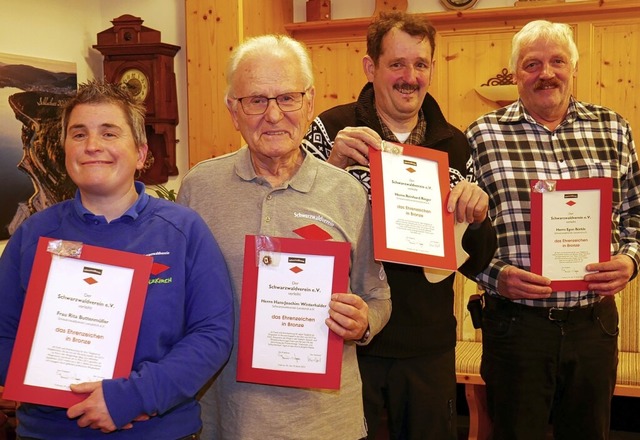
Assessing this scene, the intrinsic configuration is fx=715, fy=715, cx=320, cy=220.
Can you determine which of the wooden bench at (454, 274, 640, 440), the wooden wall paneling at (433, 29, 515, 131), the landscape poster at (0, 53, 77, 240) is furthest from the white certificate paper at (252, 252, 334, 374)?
the wooden wall paneling at (433, 29, 515, 131)

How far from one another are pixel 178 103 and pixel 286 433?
3752 millimetres

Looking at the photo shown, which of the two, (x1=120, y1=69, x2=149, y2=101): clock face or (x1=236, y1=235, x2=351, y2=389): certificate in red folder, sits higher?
(x1=120, y1=69, x2=149, y2=101): clock face

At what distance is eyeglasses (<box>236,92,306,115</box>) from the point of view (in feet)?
5.57

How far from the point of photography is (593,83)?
4.89 meters

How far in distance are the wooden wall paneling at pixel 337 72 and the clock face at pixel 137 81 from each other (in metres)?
1.28


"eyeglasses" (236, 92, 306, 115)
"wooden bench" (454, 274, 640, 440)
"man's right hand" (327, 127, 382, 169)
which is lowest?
"wooden bench" (454, 274, 640, 440)

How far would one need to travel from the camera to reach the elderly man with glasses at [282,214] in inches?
64.9

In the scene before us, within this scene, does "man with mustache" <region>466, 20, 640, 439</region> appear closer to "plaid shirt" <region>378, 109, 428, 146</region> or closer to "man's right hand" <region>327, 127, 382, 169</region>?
"plaid shirt" <region>378, 109, 428, 146</region>

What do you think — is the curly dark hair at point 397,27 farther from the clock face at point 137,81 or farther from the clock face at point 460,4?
the clock face at point 460,4

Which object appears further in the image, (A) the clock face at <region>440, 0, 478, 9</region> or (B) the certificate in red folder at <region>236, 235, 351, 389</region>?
(A) the clock face at <region>440, 0, 478, 9</region>

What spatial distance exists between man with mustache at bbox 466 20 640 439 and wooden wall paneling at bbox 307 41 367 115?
290 cm

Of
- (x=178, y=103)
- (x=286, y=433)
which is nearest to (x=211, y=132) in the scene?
(x=178, y=103)

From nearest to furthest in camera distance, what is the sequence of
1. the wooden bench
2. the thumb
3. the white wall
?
the thumb, the wooden bench, the white wall

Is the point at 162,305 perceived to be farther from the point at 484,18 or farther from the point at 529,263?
the point at 484,18
